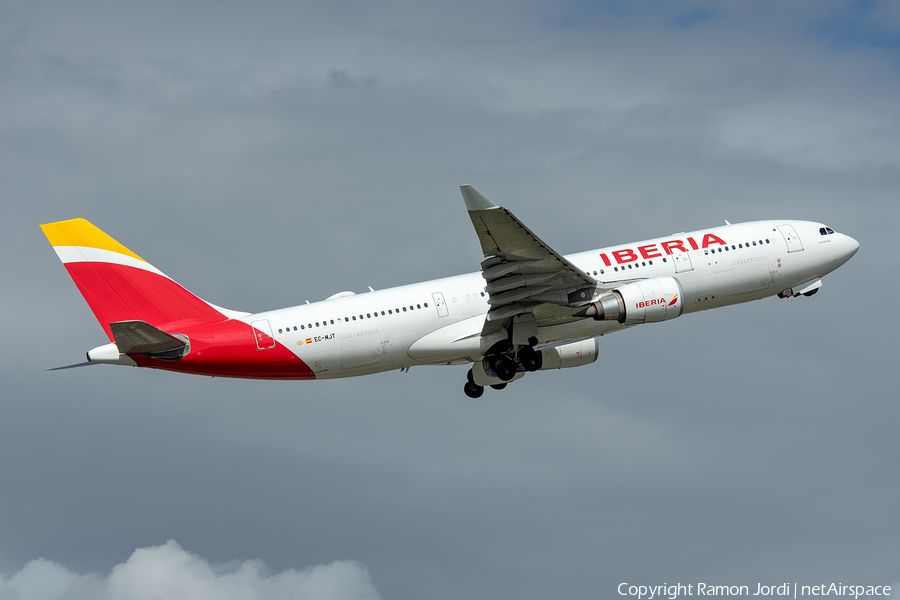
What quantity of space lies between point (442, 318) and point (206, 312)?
10216mm

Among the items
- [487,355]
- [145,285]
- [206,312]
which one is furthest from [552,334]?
[145,285]

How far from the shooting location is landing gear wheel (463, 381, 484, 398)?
49.0 metres

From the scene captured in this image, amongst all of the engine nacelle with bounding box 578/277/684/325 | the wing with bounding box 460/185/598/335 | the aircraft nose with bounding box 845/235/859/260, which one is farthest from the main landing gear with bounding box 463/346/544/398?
the aircraft nose with bounding box 845/235/859/260

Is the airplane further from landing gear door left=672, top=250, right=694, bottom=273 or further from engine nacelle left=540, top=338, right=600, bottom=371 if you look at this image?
engine nacelle left=540, top=338, right=600, bottom=371

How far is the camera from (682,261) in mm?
43781

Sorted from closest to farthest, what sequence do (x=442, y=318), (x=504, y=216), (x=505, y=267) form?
1. (x=504, y=216)
2. (x=505, y=267)
3. (x=442, y=318)

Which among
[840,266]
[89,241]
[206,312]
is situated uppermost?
[840,266]

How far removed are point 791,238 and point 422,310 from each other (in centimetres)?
1899

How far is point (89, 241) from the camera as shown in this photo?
4022 centimetres

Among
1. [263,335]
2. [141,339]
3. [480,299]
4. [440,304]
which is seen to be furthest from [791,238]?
[141,339]

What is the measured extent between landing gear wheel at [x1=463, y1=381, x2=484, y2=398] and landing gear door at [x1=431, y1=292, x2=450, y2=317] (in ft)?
26.5

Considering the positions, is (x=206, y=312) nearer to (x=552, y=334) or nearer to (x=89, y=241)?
(x=89, y=241)

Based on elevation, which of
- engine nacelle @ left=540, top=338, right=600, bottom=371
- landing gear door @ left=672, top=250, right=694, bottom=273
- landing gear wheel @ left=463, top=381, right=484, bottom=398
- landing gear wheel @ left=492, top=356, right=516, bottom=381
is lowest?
landing gear wheel @ left=492, top=356, right=516, bottom=381

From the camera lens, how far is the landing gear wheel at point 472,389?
49000mm
